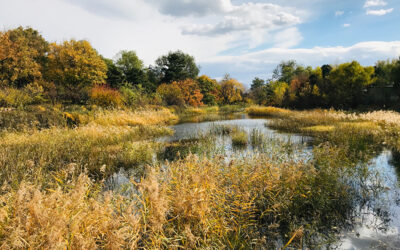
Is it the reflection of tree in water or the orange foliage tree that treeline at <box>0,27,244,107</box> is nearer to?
the orange foliage tree

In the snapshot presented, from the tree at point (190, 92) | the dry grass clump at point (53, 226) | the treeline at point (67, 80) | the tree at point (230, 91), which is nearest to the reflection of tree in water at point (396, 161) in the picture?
the dry grass clump at point (53, 226)

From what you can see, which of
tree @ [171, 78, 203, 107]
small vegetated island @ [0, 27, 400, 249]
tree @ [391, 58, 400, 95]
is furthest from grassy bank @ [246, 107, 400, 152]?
tree @ [171, 78, 203, 107]

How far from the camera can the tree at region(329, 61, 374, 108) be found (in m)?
23.0

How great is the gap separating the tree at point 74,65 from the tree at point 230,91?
849 inches

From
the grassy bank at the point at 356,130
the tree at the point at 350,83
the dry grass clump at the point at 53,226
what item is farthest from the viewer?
the tree at the point at 350,83

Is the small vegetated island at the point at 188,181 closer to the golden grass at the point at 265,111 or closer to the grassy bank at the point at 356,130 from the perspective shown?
the grassy bank at the point at 356,130

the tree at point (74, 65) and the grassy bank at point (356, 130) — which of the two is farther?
the tree at point (74, 65)

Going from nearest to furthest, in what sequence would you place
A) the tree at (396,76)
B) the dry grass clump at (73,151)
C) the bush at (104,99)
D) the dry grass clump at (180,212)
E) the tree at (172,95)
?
the dry grass clump at (180,212)
the dry grass clump at (73,151)
the bush at (104,99)
the tree at (396,76)
the tree at (172,95)

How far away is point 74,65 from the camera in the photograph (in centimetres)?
2414

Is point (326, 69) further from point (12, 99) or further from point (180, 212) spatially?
point (12, 99)

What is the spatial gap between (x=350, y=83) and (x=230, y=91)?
19779 mm

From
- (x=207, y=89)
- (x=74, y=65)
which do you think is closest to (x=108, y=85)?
(x=74, y=65)

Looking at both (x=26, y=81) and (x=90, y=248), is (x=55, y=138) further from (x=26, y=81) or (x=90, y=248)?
(x=26, y=81)

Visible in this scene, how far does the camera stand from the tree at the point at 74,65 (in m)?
23.5
